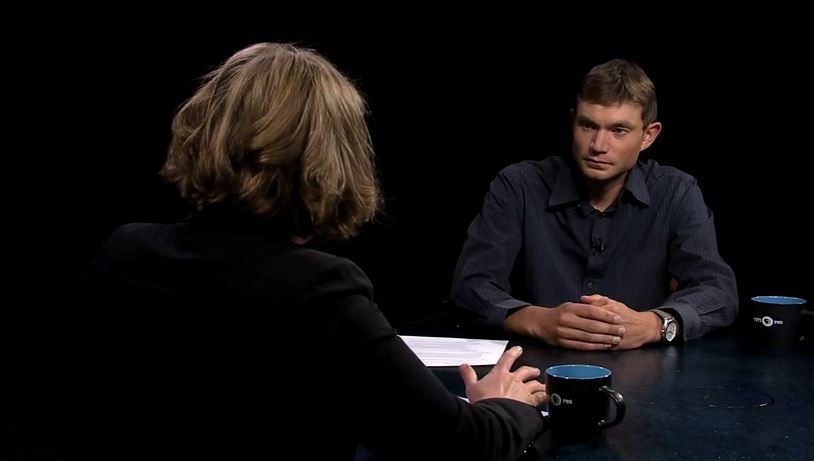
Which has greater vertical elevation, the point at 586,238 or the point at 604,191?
the point at 604,191

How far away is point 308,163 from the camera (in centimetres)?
116

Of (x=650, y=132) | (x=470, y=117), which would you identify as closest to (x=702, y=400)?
(x=650, y=132)

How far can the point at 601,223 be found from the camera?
8.77ft

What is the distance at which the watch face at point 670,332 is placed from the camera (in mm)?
2145

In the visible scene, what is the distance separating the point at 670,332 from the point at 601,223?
58 cm

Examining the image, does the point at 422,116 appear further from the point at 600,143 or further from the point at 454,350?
the point at 454,350

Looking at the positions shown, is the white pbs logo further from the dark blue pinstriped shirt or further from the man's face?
the man's face

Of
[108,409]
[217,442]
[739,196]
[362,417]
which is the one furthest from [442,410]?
[739,196]

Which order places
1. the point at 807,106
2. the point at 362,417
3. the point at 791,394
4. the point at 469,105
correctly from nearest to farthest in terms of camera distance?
the point at 362,417 → the point at 791,394 → the point at 807,106 → the point at 469,105

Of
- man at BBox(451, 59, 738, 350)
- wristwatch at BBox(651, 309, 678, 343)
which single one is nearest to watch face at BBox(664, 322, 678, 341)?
wristwatch at BBox(651, 309, 678, 343)

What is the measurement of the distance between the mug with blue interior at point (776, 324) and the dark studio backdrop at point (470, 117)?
56.7 inches

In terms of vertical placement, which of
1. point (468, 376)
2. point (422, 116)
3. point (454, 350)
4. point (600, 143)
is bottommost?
point (454, 350)

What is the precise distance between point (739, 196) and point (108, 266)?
280cm

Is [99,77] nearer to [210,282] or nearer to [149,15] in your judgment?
[149,15]
